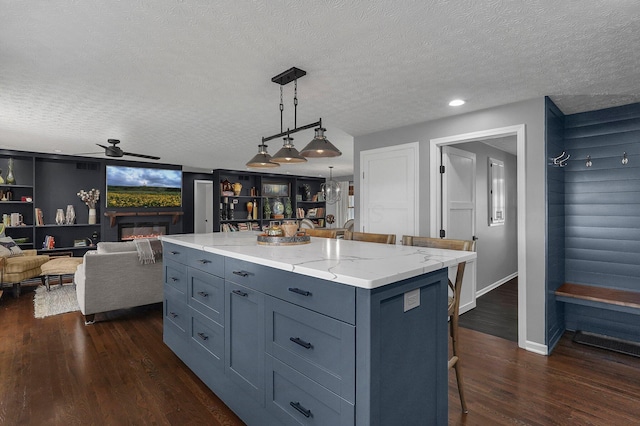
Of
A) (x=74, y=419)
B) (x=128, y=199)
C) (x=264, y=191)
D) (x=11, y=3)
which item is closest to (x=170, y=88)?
(x=11, y=3)

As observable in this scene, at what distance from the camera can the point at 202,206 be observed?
9133 mm

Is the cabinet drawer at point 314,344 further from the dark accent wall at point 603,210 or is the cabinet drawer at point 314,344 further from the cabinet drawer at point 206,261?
the dark accent wall at point 603,210

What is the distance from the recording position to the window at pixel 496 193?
516 centimetres

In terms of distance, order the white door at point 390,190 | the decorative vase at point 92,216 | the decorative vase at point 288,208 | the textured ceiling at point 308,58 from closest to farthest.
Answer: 1. the textured ceiling at point 308,58
2. the white door at point 390,190
3. the decorative vase at point 92,216
4. the decorative vase at point 288,208

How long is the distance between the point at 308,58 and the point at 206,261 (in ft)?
5.21

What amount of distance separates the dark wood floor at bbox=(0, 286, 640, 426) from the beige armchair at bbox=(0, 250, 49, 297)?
185cm

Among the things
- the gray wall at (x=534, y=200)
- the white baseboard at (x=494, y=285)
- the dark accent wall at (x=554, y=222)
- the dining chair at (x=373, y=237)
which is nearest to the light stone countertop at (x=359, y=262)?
the dining chair at (x=373, y=237)

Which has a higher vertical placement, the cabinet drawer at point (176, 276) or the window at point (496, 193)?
the window at point (496, 193)

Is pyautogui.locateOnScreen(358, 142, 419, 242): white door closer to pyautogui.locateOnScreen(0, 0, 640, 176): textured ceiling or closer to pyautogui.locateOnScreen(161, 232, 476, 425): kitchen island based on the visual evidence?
pyautogui.locateOnScreen(0, 0, 640, 176): textured ceiling

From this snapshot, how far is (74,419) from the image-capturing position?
2080 mm

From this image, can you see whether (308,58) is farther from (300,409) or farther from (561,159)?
(561,159)

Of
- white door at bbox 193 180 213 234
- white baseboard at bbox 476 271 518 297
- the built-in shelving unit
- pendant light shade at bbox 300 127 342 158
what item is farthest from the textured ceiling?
white door at bbox 193 180 213 234

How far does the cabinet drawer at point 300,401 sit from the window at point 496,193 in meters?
4.48

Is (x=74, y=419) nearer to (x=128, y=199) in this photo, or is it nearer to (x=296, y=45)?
(x=296, y=45)
